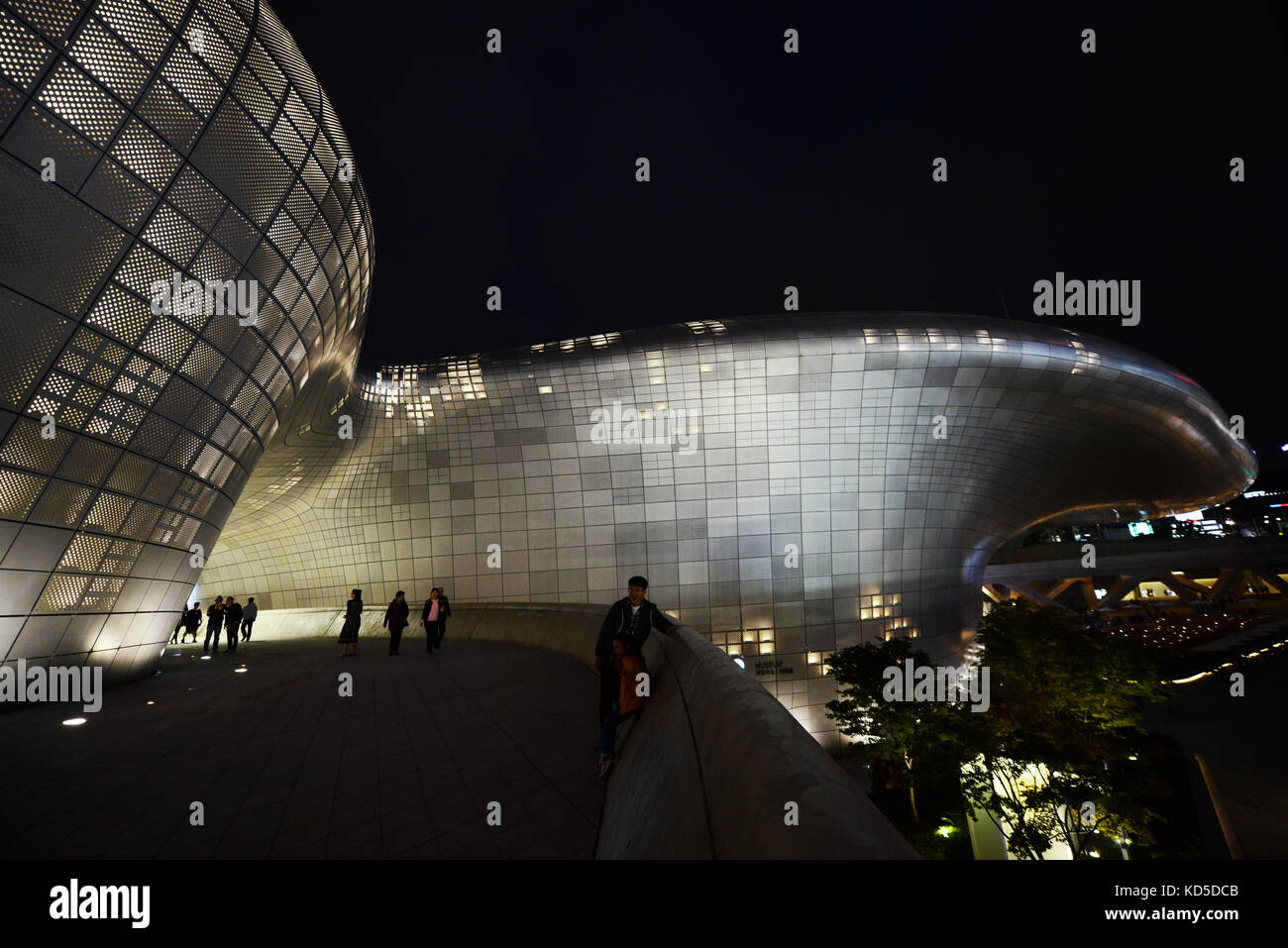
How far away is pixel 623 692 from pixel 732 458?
17.8m

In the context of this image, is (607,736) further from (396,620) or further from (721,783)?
(396,620)

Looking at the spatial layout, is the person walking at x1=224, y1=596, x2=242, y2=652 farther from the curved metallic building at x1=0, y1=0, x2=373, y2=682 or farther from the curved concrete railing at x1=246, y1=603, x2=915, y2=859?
the curved concrete railing at x1=246, y1=603, x2=915, y2=859

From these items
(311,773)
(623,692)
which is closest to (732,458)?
(623,692)

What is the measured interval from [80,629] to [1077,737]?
2127 centimetres

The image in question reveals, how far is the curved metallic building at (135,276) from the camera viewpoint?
22.8 ft

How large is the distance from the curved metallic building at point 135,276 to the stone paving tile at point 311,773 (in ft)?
8.71

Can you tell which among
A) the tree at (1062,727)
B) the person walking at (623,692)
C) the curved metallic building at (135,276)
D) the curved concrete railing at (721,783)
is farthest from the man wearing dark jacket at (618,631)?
the tree at (1062,727)

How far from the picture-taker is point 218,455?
1112cm

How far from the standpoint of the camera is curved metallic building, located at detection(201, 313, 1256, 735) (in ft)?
65.2

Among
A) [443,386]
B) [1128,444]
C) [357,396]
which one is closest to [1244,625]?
[1128,444]

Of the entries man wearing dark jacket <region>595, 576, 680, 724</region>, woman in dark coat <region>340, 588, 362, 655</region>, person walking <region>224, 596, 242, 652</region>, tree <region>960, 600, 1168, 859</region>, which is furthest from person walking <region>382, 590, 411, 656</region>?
tree <region>960, 600, 1168, 859</region>

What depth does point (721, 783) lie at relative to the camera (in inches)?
91.1

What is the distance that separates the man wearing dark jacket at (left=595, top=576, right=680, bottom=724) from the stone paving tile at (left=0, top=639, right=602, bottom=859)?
0.76m

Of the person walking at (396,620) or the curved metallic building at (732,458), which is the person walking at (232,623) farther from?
the curved metallic building at (732,458)
